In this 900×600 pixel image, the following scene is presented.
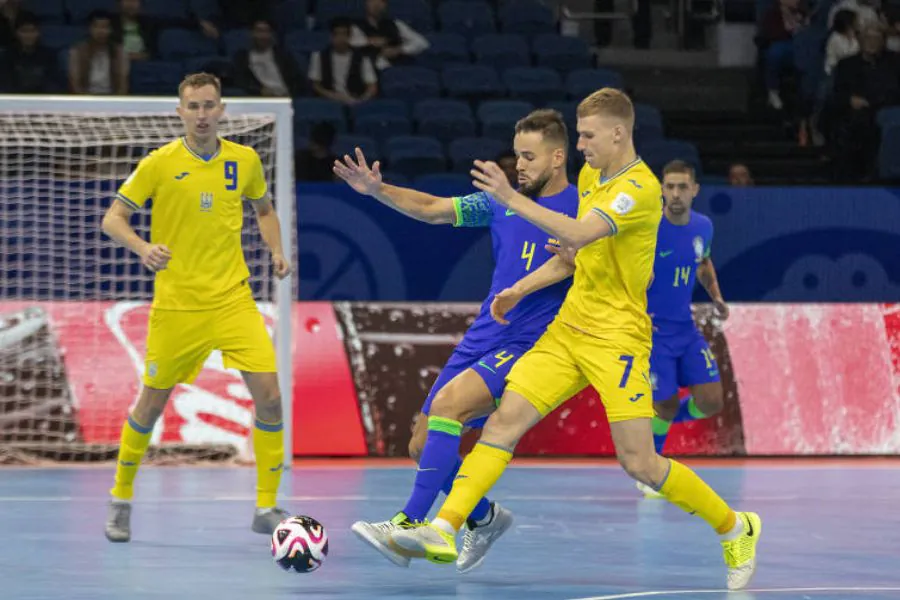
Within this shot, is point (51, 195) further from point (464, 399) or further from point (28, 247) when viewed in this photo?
point (464, 399)

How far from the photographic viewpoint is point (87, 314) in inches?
471

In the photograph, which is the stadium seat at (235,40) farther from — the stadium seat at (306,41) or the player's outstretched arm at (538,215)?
the player's outstretched arm at (538,215)

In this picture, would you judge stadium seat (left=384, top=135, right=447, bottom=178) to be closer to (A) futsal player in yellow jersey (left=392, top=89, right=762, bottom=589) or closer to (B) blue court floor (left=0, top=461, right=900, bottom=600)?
(B) blue court floor (left=0, top=461, right=900, bottom=600)

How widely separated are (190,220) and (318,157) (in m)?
5.79

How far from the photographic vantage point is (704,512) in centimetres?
673

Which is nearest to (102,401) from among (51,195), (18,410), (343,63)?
(18,410)

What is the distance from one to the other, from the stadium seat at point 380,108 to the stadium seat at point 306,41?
113 cm

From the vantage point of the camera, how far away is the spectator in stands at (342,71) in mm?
15336

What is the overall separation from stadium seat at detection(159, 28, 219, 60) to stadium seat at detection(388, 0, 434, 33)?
193cm

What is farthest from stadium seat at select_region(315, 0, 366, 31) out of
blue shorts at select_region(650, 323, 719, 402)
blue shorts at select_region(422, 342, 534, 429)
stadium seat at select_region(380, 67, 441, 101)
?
blue shorts at select_region(422, 342, 534, 429)

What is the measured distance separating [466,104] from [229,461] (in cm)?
482

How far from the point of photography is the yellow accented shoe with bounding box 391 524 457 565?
627 cm

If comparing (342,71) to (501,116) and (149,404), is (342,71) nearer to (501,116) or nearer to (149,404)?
(501,116)

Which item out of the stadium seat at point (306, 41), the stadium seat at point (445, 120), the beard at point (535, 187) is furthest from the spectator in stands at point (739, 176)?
the beard at point (535, 187)
